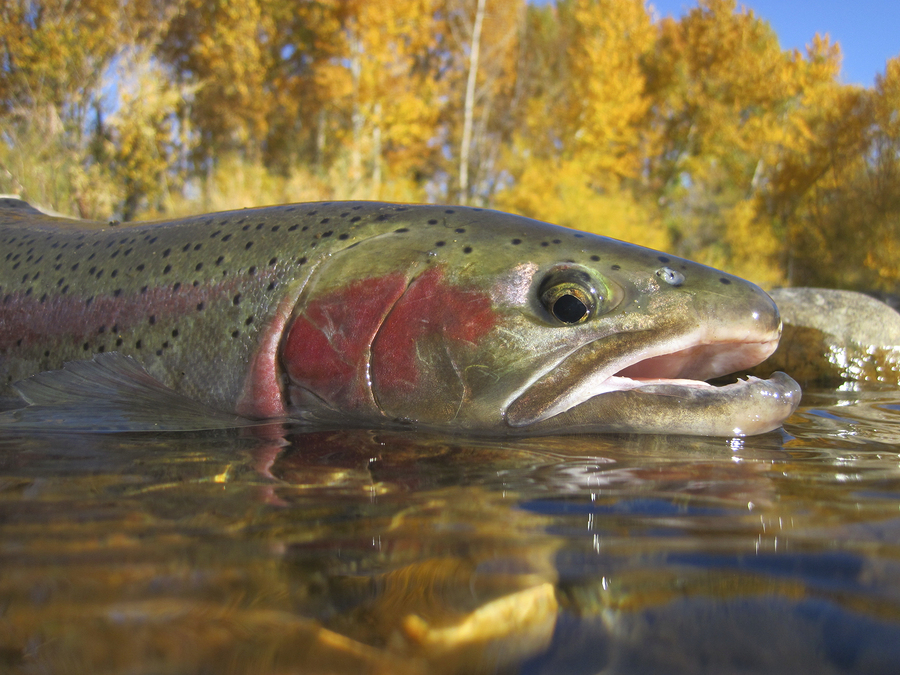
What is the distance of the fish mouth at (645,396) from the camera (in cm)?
222

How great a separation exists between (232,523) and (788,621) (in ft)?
3.31

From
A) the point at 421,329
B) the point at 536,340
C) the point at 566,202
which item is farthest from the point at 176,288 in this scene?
the point at 566,202

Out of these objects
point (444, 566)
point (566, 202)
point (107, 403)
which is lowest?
point (444, 566)

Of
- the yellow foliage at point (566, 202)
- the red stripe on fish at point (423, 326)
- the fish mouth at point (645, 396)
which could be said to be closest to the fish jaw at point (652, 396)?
the fish mouth at point (645, 396)

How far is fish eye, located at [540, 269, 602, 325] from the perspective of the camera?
224 cm

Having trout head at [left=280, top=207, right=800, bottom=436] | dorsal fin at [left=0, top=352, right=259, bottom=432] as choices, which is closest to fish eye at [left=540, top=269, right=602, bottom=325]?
trout head at [left=280, top=207, right=800, bottom=436]

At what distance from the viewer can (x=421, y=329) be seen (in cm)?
236

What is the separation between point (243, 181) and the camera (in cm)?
1612

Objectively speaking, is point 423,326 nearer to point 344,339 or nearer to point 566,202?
point 344,339

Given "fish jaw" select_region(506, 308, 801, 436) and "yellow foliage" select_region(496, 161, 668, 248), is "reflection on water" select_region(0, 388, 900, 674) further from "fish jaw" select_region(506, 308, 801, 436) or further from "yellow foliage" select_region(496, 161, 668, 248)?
"yellow foliage" select_region(496, 161, 668, 248)

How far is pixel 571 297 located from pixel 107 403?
1.90 metres

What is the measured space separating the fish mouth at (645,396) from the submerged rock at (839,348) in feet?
9.89

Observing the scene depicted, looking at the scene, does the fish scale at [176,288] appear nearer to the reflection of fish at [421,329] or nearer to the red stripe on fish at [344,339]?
the reflection of fish at [421,329]

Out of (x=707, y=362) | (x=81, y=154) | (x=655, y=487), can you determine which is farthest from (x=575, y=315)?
(x=81, y=154)
